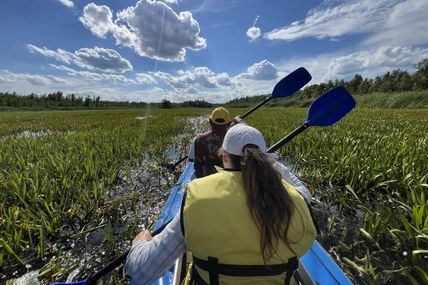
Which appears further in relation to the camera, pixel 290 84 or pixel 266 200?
pixel 290 84

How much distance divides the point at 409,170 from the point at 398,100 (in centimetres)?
3362

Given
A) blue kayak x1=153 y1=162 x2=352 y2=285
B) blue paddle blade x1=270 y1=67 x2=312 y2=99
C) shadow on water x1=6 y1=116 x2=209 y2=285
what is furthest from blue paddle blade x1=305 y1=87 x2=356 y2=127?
shadow on water x1=6 y1=116 x2=209 y2=285

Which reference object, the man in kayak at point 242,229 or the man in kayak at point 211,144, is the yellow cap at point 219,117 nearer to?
the man in kayak at point 211,144

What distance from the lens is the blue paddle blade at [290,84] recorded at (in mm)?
5145

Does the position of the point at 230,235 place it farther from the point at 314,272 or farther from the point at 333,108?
the point at 333,108

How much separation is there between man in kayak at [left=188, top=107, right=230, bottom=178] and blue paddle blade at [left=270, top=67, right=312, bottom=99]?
5.79ft

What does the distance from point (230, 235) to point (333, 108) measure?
3.03 metres

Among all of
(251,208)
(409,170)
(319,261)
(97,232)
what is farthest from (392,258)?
(97,232)

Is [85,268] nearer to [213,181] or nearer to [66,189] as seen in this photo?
[66,189]

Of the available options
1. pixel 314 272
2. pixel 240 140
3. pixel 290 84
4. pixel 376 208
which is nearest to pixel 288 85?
pixel 290 84

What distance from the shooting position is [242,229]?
1.27m

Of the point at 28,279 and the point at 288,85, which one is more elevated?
the point at 288,85

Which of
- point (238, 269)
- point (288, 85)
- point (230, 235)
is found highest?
point (288, 85)

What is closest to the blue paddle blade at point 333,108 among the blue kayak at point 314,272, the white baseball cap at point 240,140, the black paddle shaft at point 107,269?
the blue kayak at point 314,272
